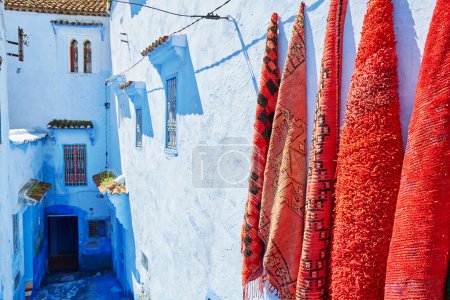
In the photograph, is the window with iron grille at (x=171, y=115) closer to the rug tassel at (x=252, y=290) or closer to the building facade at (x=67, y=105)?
the rug tassel at (x=252, y=290)

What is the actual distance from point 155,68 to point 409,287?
6207 mm

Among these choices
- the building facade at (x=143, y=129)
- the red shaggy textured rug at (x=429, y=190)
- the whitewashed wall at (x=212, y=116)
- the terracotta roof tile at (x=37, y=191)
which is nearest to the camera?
the red shaggy textured rug at (x=429, y=190)

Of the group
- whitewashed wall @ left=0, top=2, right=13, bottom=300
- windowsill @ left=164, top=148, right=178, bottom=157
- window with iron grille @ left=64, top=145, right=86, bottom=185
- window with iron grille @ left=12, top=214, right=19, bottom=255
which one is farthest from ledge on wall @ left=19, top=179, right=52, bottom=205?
windowsill @ left=164, top=148, right=178, bottom=157

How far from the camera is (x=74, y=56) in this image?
13.7 metres

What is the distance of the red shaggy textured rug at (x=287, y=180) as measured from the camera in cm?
227

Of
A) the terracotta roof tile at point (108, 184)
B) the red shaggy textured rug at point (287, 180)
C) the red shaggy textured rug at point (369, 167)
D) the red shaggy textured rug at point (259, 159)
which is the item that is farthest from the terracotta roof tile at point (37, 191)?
the red shaggy textured rug at point (369, 167)

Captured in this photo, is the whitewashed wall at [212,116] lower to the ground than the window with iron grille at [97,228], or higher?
higher

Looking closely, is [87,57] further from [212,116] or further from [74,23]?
[212,116]

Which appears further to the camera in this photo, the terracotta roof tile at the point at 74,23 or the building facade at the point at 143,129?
the terracotta roof tile at the point at 74,23

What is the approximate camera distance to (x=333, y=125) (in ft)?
6.62

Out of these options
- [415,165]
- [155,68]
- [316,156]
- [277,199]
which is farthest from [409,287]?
[155,68]

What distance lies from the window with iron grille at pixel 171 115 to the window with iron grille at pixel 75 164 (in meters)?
8.28

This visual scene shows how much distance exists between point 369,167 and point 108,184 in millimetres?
10174

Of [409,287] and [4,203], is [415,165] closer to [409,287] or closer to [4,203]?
[409,287]
